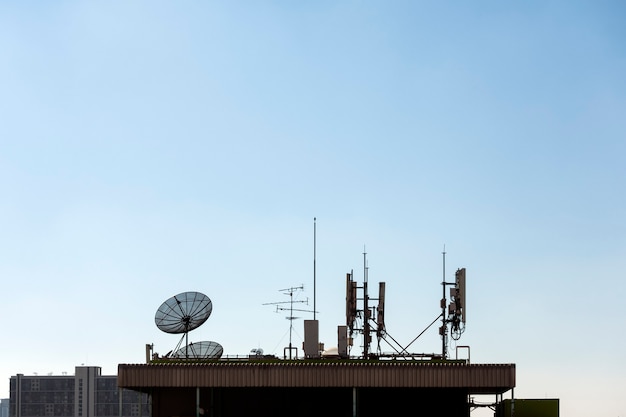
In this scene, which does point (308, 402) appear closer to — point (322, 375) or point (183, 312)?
point (322, 375)

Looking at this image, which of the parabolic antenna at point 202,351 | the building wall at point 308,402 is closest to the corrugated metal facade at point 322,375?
the building wall at point 308,402

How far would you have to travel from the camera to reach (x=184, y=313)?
5575cm

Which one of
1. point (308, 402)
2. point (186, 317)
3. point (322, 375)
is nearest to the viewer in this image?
point (322, 375)

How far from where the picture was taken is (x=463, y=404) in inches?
1938

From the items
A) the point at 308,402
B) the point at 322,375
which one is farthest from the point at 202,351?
the point at 322,375

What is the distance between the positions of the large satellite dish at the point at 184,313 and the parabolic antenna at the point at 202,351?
0.40ft

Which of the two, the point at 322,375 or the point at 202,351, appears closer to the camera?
the point at 322,375

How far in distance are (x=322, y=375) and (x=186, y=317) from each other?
13410mm

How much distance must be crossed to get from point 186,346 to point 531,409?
62.8 feet

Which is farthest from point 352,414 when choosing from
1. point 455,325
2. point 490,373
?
point 455,325

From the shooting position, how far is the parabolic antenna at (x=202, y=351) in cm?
5559

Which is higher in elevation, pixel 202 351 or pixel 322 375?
pixel 202 351

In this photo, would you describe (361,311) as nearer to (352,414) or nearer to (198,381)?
(352,414)

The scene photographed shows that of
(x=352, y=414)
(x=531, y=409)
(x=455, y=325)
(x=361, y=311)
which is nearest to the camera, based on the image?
(x=352, y=414)
